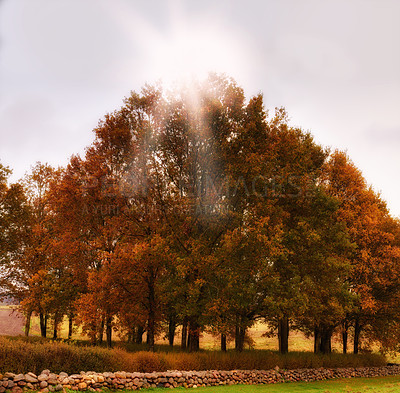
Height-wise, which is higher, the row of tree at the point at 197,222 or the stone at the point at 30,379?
the row of tree at the point at 197,222

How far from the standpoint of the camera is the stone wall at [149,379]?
429 inches

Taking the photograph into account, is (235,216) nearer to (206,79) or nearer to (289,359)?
(206,79)

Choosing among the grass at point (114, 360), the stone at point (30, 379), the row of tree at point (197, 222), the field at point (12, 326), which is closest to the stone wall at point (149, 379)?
the stone at point (30, 379)

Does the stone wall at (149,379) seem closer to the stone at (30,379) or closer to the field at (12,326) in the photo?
the stone at (30,379)

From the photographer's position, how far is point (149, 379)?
1470 centimetres

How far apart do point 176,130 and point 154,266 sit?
930 cm

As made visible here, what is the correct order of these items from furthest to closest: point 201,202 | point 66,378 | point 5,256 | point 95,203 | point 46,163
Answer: point 46,163 < point 5,256 < point 95,203 < point 201,202 < point 66,378

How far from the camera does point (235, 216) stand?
2075 centimetres

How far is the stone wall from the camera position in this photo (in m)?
10.9

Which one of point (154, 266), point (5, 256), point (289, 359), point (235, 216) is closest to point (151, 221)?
point (154, 266)

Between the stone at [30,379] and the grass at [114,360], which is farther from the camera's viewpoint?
the grass at [114,360]

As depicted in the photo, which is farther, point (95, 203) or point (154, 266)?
point (95, 203)

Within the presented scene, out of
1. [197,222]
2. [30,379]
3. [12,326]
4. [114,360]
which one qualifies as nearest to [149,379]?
[114,360]

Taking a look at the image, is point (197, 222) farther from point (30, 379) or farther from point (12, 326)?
point (12, 326)
